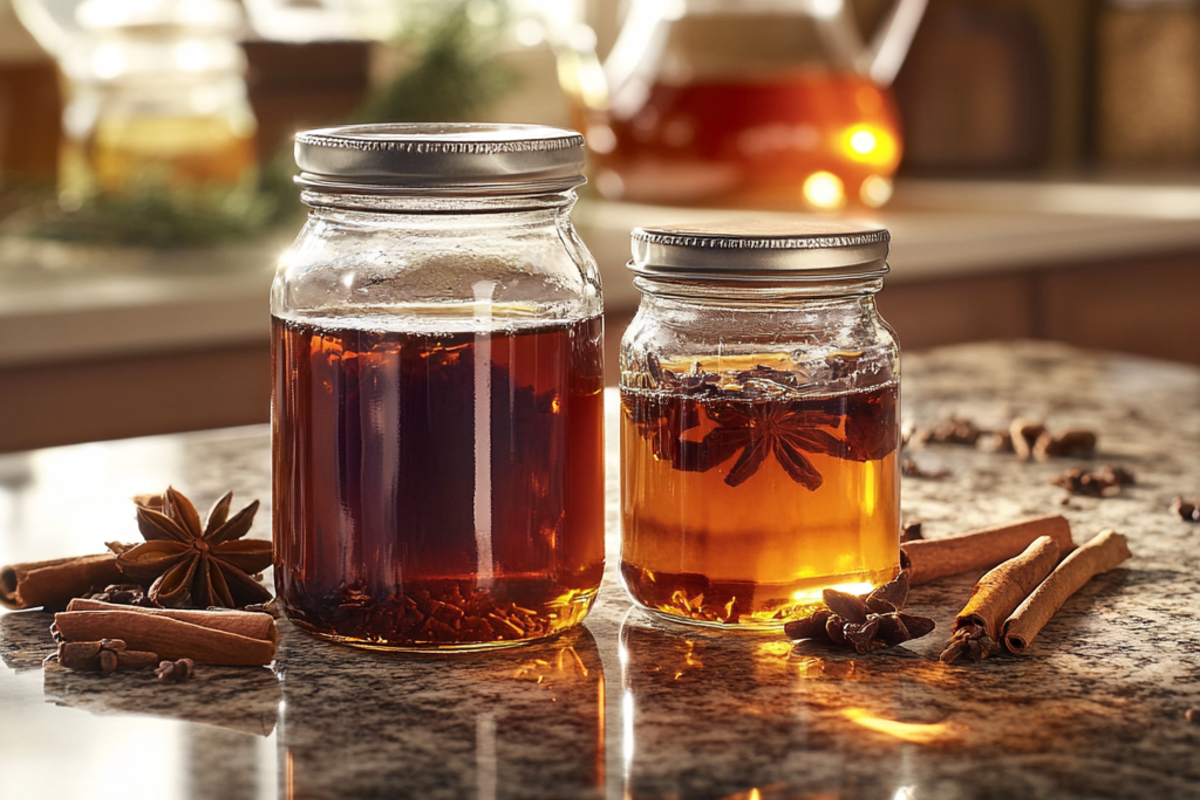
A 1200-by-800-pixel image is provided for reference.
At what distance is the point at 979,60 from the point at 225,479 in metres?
1.89

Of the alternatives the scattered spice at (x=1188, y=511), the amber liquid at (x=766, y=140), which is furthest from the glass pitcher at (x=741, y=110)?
the scattered spice at (x=1188, y=511)

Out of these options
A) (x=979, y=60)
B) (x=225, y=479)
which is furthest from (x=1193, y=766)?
(x=979, y=60)

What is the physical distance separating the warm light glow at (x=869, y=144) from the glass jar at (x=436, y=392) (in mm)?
1458

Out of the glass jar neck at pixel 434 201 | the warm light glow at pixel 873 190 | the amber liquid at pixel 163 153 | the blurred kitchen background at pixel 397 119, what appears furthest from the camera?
the warm light glow at pixel 873 190

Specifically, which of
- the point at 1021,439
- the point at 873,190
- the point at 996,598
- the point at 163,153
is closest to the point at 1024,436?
the point at 1021,439

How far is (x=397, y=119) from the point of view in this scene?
194 centimetres

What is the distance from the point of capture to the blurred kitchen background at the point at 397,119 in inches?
64.9

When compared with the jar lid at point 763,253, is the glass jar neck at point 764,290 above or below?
below

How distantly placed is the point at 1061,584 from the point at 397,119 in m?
1.32

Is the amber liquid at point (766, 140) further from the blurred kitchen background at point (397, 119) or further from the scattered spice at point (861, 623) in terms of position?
the scattered spice at point (861, 623)

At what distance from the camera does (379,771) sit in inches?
23.1

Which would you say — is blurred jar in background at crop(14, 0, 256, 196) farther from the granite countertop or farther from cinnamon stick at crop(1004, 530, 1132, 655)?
cinnamon stick at crop(1004, 530, 1132, 655)

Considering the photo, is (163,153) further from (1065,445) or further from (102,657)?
(102,657)

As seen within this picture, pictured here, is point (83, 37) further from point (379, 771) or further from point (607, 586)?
point (379, 771)
